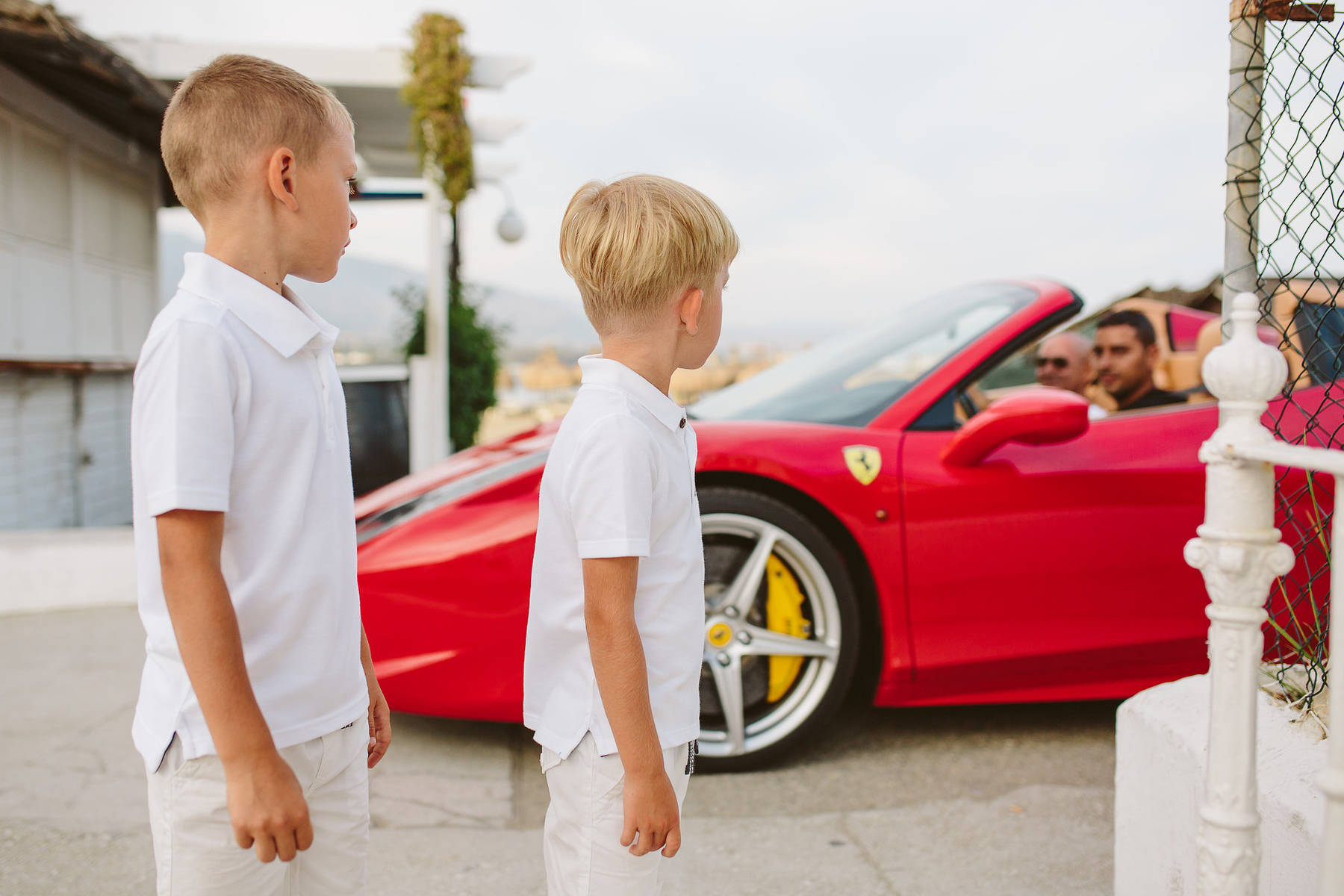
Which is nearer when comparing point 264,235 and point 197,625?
point 197,625

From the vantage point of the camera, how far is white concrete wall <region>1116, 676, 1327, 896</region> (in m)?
1.55

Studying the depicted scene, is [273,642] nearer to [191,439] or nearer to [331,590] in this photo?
[331,590]

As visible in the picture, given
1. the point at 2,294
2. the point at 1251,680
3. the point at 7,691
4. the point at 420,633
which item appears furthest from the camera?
the point at 2,294

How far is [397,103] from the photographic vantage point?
913cm

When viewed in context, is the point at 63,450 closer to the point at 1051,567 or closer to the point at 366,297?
the point at 366,297

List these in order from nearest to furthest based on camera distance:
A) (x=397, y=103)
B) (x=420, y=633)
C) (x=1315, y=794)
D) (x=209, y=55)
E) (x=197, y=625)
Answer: (x=197, y=625) → (x=1315, y=794) → (x=420, y=633) → (x=209, y=55) → (x=397, y=103)

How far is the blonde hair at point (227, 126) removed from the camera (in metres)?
1.18

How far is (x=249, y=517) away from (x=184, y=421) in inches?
Result: 5.8

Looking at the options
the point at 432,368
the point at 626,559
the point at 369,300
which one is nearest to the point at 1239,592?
the point at 626,559

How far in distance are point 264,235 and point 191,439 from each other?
0.29 m

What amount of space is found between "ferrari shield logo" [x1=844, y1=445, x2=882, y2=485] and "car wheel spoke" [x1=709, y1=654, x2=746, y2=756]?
2.00ft

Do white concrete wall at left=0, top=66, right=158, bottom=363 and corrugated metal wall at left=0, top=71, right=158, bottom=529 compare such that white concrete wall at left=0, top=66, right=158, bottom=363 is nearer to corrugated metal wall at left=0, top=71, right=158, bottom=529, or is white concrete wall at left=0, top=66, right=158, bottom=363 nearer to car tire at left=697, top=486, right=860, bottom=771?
corrugated metal wall at left=0, top=71, right=158, bottom=529

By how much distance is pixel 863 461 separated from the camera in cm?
283

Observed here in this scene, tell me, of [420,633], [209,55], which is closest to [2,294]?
[209,55]
